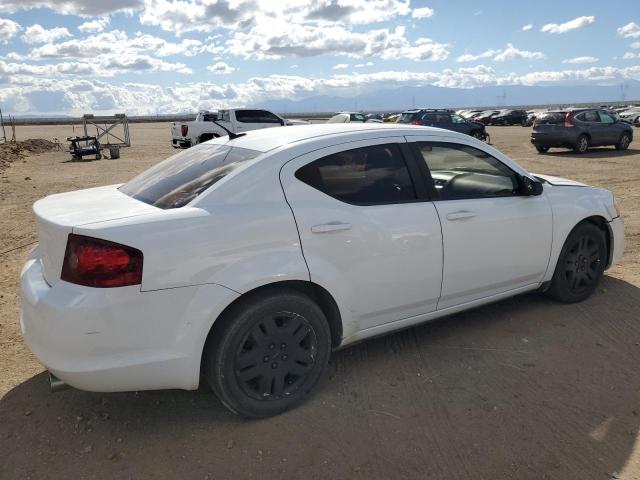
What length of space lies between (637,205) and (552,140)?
34.7 ft

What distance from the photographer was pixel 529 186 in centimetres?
384

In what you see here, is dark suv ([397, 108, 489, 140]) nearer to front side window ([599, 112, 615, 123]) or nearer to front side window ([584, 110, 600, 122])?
front side window ([584, 110, 600, 122])

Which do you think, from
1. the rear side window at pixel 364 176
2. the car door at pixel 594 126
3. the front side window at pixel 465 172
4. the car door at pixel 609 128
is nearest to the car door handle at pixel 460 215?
the front side window at pixel 465 172

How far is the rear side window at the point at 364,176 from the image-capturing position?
3.08m

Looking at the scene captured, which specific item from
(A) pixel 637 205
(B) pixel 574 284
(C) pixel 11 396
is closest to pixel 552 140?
(A) pixel 637 205

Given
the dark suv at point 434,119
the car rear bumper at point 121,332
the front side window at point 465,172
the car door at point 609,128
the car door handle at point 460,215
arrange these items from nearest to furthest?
1. the car rear bumper at point 121,332
2. the car door handle at point 460,215
3. the front side window at point 465,172
4. the car door at point 609,128
5. the dark suv at point 434,119

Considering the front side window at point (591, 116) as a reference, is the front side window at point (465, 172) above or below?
below

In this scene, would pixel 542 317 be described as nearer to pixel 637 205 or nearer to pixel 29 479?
pixel 29 479

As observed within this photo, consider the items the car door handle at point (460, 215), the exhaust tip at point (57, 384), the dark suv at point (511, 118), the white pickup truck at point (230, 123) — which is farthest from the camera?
the dark suv at point (511, 118)

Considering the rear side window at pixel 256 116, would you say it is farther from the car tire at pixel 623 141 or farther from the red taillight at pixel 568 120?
the car tire at pixel 623 141

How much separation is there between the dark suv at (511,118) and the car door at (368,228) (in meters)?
54.9

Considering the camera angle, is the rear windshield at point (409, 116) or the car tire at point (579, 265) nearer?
the car tire at point (579, 265)

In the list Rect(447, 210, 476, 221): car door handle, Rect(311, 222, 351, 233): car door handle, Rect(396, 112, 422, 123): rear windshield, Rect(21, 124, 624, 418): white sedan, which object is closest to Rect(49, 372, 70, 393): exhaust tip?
Rect(21, 124, 624, 418): white sedan

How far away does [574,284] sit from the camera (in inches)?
172
